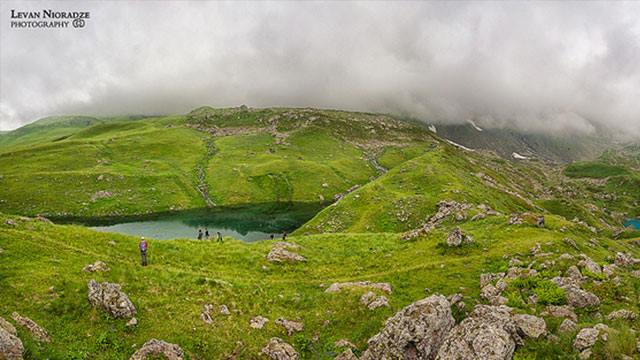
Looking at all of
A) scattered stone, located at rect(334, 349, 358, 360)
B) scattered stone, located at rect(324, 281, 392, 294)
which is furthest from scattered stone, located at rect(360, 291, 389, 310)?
scattered stone, located at rect(334, 349, 358, 360)

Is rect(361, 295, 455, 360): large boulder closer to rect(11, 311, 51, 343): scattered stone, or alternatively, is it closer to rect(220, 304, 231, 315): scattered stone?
rect(220, 304, 231, 315): scattered stone

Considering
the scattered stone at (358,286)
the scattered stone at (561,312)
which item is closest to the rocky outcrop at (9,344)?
the scattered stone at (358,286)

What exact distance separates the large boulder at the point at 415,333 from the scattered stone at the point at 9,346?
84.0ft

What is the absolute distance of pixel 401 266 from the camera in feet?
168

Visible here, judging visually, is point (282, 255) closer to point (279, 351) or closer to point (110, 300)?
point (279, 351)

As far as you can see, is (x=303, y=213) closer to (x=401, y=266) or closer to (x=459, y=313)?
(x=401, y=266)

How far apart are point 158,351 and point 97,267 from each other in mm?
13155

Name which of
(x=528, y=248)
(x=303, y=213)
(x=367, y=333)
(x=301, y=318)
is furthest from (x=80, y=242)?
(x=303, y=213)

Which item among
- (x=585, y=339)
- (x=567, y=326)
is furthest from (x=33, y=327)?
(x=567, y=326)

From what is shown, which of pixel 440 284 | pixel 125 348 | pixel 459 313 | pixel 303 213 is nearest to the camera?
pixel 125 348

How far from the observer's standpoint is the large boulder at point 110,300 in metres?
33.7

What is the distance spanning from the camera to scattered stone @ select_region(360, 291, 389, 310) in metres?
39.5

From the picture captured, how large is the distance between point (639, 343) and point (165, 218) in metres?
150

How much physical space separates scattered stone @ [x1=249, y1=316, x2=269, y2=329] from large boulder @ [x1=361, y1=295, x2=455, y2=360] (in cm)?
1050
